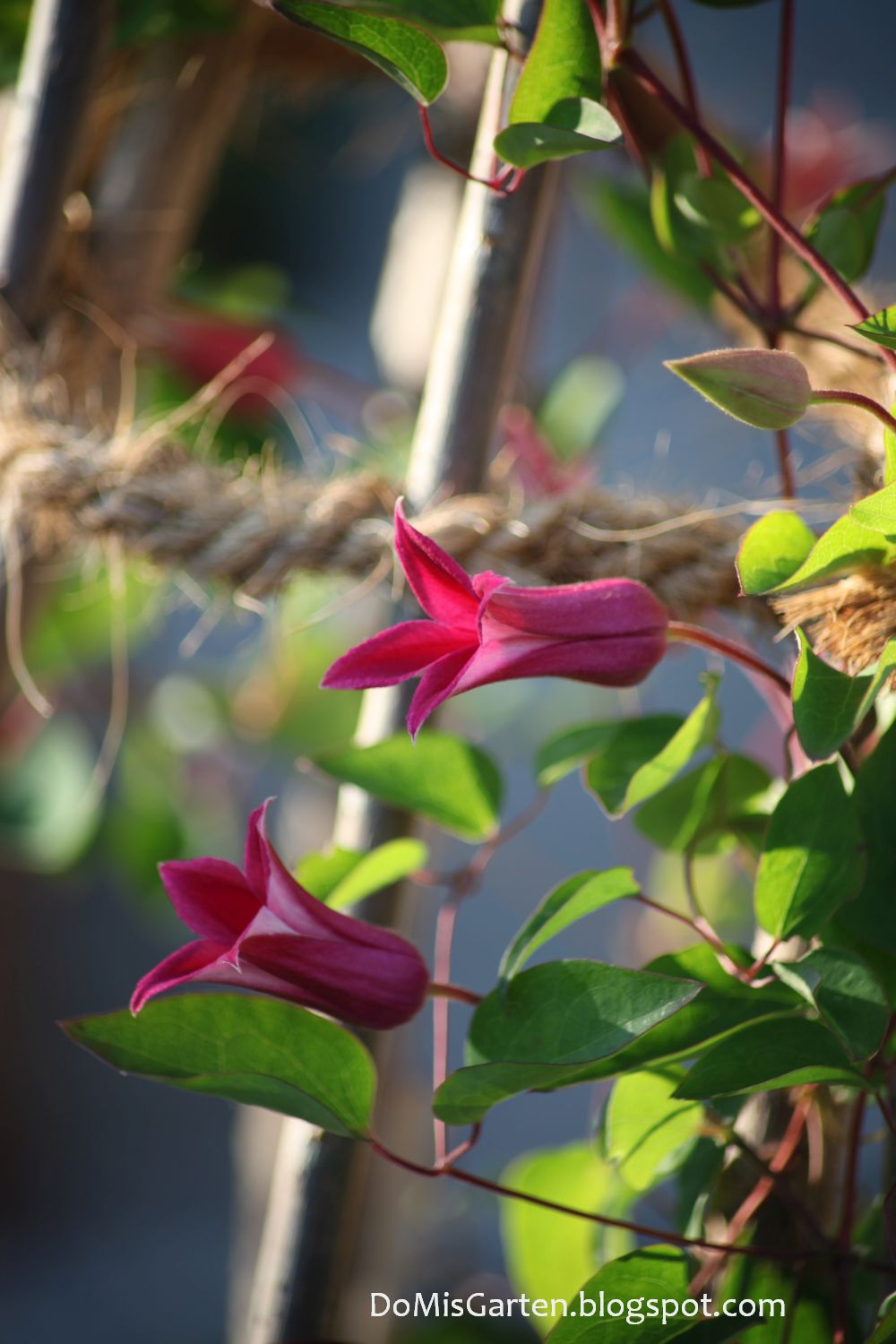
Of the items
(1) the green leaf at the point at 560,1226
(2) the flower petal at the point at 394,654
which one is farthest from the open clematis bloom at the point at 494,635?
(1) the green leaf at the point at 560,1226

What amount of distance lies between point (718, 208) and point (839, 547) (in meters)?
0.16

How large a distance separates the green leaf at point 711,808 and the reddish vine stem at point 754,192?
13 cm

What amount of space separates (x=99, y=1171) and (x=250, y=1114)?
0.93m

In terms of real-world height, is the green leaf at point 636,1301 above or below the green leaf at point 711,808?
below

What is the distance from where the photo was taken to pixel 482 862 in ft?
1.18

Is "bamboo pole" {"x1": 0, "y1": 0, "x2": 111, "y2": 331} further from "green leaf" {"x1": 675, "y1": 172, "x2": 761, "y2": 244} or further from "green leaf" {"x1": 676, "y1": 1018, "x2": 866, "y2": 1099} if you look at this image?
"green leaf" {"x1": 676, "y1": 1018, "x2": 866, "y2": 1099}

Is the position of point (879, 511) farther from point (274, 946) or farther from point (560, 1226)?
point (560, 1226)

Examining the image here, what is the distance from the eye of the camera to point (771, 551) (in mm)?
248

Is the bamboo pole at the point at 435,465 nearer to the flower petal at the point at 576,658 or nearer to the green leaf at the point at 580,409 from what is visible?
the flower petal at the point at 576,658

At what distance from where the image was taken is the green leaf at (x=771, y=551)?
0.80ft

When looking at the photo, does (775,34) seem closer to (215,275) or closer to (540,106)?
(215,275)

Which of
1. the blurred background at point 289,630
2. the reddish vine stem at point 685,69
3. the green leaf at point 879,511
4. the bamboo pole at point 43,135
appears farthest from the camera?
the blurred background at point 289,630

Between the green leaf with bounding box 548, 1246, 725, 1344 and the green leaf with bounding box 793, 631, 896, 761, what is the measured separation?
15 centimetres

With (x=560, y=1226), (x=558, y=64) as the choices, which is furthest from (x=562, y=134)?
(x=560, y=1226)
